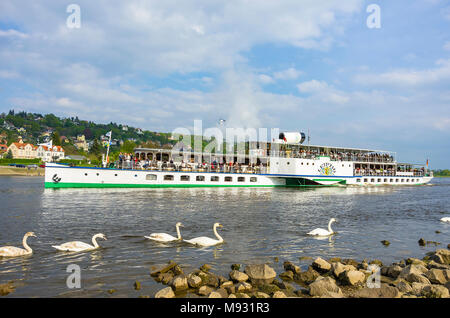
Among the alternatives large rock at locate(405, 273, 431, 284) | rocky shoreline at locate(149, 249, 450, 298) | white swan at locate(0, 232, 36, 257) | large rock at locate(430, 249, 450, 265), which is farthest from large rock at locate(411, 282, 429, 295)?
white swan at locate(0, 232, 36, 257)

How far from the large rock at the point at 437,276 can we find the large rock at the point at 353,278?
2033 mm

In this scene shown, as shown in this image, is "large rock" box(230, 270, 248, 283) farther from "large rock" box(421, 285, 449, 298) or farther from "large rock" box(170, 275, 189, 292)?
"large rock" box(421, 285, 449, 298)

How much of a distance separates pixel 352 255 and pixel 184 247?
721 cm

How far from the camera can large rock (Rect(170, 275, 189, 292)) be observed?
8854mm

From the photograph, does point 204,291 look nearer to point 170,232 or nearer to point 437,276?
point 437,276

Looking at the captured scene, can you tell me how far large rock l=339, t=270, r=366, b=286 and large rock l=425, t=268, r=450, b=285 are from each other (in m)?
2.03

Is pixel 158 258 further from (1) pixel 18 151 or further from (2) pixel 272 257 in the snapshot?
(1) pixel 18 151

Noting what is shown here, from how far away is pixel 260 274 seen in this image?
955 centimetres

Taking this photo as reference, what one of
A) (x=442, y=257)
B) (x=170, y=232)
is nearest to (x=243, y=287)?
(x=170, y=232)

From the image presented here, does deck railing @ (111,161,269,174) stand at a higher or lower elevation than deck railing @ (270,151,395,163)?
lower

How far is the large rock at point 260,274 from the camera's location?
9.34m

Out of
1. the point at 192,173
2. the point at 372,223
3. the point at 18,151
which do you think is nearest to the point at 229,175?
the point at 192,173

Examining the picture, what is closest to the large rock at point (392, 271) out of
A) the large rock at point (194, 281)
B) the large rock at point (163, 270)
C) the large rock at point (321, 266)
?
the large rock at point (321, 266)

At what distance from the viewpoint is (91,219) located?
63.7 ft
